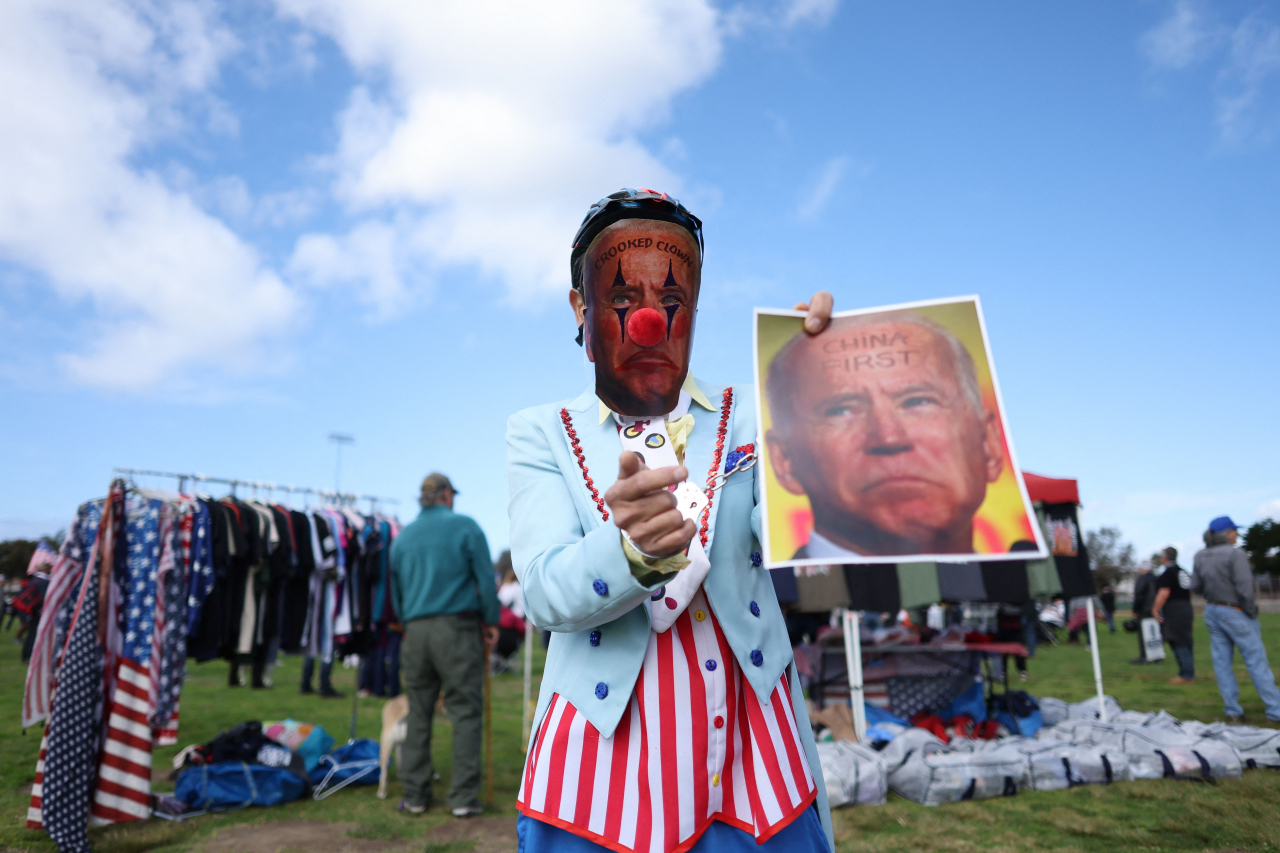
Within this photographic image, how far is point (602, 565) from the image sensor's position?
115 centimetres

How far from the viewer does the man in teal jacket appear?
5.45 m

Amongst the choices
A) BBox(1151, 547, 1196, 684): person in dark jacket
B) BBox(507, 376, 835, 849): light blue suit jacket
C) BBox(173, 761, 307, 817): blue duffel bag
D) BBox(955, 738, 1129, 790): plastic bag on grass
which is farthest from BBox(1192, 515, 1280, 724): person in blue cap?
BBox(173, 761, 307, 817): blue duffel bag

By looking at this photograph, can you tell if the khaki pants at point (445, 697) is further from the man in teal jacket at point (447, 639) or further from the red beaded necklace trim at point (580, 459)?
the red beaded necklace trim at point (580, 459)

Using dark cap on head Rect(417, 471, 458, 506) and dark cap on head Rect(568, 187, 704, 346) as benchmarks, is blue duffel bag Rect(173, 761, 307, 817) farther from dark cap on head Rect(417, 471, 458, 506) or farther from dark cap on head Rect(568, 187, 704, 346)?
dark cap on head Rect(568, 187, 704, 346)

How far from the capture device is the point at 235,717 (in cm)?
880

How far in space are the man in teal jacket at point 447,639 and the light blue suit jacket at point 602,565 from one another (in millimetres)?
4316

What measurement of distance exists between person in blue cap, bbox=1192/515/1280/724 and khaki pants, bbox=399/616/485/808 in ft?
24.1

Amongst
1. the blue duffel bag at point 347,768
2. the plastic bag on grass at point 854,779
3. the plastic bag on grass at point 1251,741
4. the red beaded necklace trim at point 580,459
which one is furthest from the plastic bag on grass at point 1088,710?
the red beaded necklace trim at point 580,459

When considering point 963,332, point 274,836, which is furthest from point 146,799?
point 963,332

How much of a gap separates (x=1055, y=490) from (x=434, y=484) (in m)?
5.52

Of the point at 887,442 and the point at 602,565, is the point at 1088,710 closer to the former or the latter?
the point at 887,442

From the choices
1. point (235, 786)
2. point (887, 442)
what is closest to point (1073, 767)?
point (887, 442)

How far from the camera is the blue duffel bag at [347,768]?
5992mm

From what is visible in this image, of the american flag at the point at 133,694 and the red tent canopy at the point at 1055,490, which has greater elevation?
the red tent canopy at the point at 1055,490
